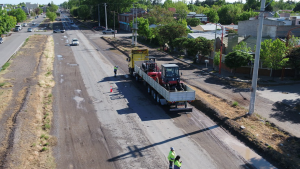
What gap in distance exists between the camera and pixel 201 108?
22.2 meters

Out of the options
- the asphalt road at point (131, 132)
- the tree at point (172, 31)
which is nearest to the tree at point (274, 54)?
the asphalt road at point (131, 132)

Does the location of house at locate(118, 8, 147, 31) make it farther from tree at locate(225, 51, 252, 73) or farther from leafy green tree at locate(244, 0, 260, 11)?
tree at locate(225, 51, 252, 73)

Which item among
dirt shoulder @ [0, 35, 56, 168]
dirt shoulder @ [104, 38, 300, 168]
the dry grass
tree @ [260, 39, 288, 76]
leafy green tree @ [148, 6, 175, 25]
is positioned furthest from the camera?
leafy green tree @ [148, 6, 175, 25]

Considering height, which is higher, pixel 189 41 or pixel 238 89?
pixel 189 41

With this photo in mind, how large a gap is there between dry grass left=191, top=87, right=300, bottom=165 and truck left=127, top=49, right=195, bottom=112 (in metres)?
2.59

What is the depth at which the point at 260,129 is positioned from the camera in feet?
59.0

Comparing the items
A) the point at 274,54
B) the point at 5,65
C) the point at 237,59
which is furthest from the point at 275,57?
the point at 5,65

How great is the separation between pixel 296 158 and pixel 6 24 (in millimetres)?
73022

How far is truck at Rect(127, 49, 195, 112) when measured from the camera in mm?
20316

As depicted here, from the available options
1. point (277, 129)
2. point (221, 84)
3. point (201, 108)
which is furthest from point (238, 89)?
point (277, 129)

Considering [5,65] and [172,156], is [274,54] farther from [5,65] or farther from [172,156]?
[5,65]

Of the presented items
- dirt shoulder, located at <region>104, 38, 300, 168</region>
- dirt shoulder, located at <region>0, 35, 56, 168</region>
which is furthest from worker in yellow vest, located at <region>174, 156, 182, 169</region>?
dirt shoulder, located at <region>0, 35, 56, 168</region>

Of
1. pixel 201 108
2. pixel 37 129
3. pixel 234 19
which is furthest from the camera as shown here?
pixel 234 19

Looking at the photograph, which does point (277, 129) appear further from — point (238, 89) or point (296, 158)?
point (238, 89)
